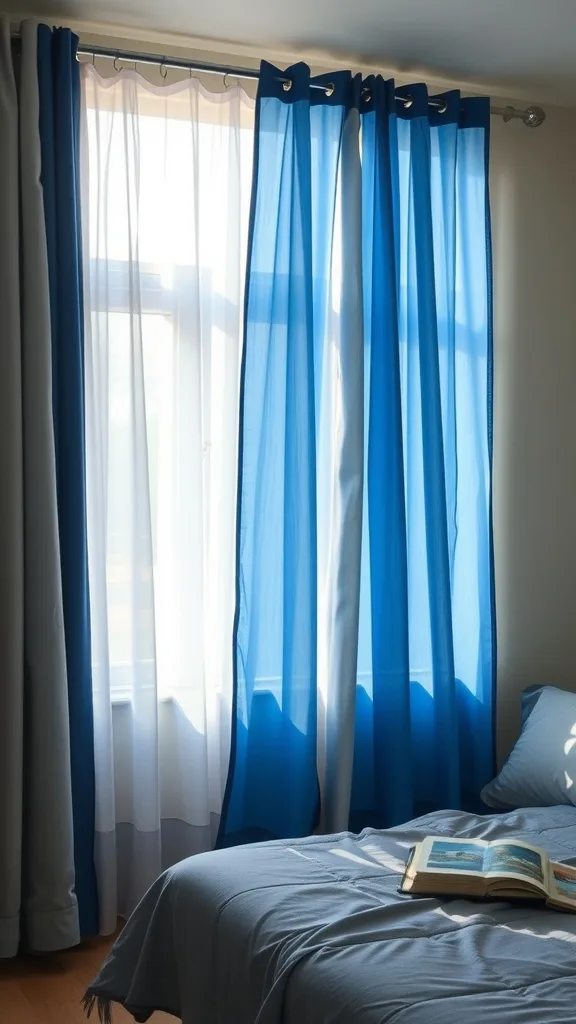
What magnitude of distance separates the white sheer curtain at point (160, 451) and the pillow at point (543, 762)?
87 cm

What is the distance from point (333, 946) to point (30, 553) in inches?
57.0

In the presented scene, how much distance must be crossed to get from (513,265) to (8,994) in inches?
109

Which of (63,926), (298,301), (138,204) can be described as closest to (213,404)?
(298,301)

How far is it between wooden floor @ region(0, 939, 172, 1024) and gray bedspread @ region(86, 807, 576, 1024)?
325 millimetres

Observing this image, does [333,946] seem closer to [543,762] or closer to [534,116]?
[543,762]

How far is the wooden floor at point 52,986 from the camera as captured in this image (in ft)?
8.66

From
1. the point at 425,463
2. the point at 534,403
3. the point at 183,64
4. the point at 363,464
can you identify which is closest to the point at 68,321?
the point at 183,64

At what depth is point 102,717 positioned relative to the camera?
307cm

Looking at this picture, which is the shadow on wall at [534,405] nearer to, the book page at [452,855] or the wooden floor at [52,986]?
the book page at [452,855]

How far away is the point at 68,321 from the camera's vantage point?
117 inches

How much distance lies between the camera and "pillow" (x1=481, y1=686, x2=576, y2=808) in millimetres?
2984

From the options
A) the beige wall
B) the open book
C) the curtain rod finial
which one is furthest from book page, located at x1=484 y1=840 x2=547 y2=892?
the curtain rod finial

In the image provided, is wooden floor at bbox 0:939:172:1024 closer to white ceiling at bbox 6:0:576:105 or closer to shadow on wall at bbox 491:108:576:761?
shadow on wall at bbox 491:108:576:761

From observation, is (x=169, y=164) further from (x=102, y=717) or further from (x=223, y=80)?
(x=102, y=717)
